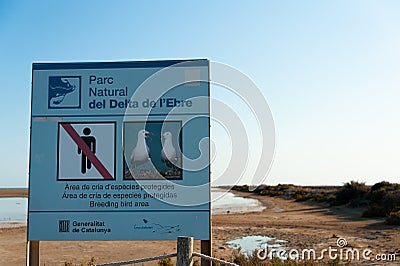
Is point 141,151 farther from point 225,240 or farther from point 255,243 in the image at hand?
point 225,240

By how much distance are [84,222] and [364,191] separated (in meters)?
31.0

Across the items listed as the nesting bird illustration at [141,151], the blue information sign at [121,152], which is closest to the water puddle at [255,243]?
the blue information sign at [121,152]

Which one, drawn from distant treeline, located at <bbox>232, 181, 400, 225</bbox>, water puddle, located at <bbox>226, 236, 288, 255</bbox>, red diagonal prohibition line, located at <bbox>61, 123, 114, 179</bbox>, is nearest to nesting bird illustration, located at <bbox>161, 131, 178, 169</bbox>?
red diagonal prohibition line, located at <bbox>61, 123, 114, 179</bbox>

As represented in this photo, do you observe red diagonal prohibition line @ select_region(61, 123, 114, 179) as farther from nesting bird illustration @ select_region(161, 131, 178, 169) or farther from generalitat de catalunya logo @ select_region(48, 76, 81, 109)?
nesting bird illustration @ select_region(161, 131, 178, 169)

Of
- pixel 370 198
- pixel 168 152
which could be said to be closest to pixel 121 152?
pixel 168 152

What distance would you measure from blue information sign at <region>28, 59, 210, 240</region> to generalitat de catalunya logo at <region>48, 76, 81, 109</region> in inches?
0.6

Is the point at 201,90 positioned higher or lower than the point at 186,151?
higher

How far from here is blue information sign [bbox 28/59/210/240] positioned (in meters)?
7.08

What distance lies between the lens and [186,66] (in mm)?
7266

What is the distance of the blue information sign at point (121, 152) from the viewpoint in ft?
23.2

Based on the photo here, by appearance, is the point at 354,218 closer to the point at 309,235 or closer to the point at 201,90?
the point at 309,235

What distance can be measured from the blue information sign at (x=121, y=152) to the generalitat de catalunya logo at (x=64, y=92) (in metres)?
0.02

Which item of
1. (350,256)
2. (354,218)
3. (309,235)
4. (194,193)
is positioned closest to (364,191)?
(354,218)

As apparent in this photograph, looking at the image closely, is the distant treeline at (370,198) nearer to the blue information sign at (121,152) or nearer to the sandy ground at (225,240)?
the sandy ground at (225,240)
